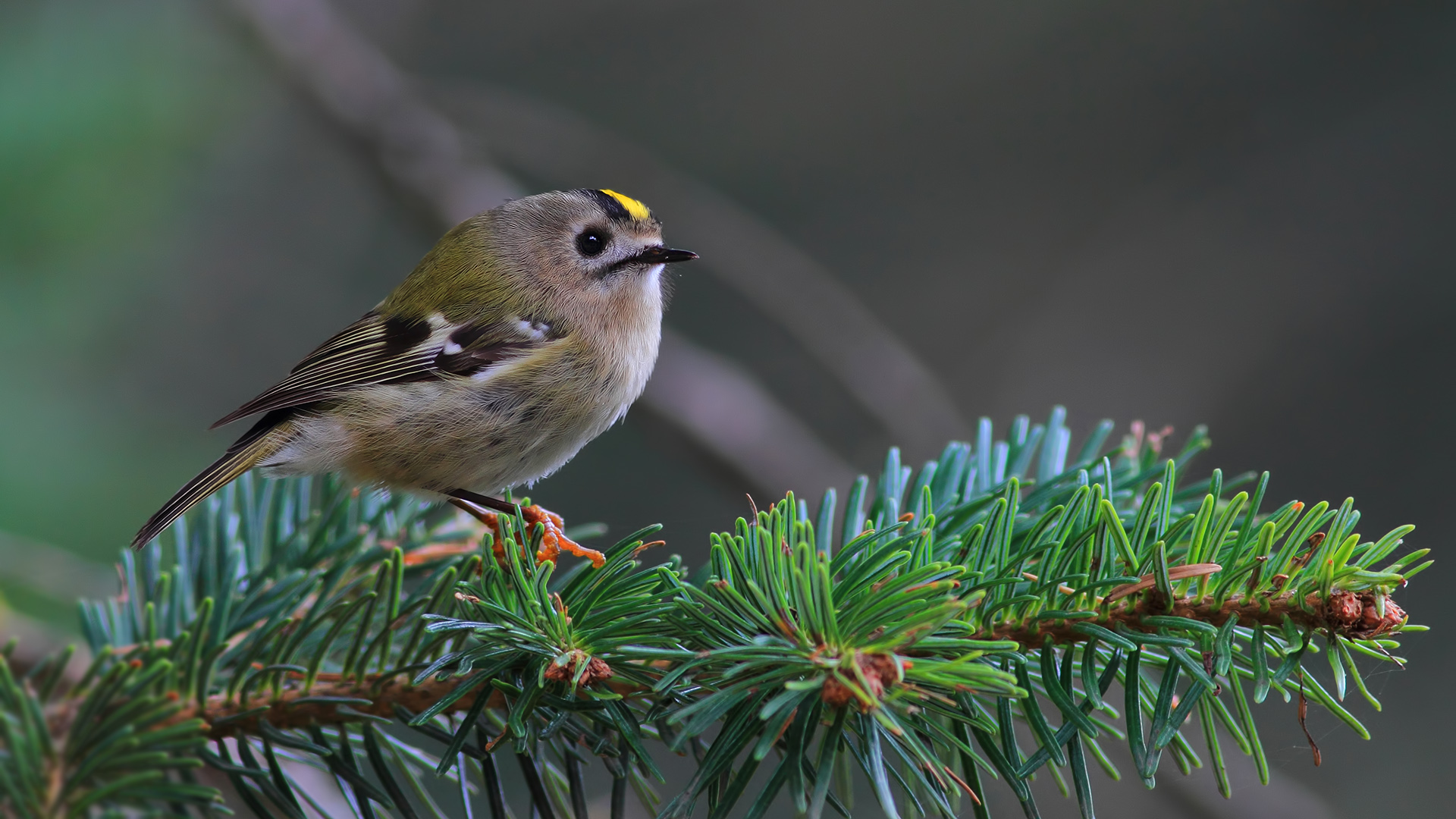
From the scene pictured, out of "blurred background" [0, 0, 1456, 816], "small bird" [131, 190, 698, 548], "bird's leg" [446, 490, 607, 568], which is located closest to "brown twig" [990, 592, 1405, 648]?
"blurred background" [0, 0, 1456, 816]

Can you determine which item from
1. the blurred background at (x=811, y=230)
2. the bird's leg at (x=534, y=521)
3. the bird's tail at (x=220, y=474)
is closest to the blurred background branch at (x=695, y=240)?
the blurred background at (x=811, y=230)

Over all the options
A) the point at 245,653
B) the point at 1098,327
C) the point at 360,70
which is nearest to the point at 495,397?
the point at 245,653

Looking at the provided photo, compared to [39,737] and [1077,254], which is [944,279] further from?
→ [39,737]

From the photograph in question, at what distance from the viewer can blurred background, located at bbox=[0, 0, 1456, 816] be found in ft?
5.61

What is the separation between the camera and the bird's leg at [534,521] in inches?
37.6

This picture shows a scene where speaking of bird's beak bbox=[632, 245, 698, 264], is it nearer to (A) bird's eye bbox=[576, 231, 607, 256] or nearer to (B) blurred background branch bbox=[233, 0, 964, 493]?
(A) bird's eye bbox=[576, 231, 607, 256]

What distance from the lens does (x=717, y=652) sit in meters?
0.62

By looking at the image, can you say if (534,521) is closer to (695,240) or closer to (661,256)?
(661,256)

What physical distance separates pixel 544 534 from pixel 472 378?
39 centimetres

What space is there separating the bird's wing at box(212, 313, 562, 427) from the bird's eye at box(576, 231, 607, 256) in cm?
Result: 23

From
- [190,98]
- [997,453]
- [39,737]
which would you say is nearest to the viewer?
[39,737]

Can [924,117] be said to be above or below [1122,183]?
above

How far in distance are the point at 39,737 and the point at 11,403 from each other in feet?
3.71

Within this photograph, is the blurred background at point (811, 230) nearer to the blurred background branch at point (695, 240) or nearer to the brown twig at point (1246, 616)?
the blurred background branch at point (695, 240)
